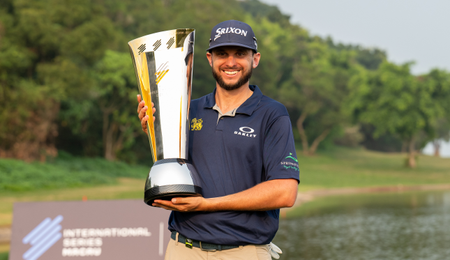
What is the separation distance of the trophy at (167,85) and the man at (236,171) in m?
0.11

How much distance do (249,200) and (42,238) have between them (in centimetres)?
497

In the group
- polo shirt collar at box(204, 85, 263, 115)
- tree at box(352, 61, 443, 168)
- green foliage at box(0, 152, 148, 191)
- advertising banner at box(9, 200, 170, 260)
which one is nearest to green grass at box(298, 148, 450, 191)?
tree at box(352, 61, 443, 168)

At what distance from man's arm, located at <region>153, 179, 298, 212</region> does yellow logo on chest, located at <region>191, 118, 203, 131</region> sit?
0.44 m

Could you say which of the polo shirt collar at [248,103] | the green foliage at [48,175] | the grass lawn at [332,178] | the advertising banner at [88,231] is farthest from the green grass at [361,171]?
the polo shirt collar at [248,103]

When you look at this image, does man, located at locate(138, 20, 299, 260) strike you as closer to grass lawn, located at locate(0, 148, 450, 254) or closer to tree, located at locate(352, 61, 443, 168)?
grass lawn, located at locate(0, 148, 450, 254)

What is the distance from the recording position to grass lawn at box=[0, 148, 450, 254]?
808 inches

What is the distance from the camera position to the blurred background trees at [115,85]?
28.6 meters

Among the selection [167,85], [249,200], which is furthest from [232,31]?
[249,200]

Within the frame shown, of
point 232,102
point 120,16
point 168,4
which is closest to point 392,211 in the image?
point 232,102

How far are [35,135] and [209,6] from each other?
96.4 ft

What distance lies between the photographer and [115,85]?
35469 mm

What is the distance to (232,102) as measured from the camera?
2.86m

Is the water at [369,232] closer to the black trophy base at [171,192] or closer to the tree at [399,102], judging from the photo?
the black trophy base at [171,192]

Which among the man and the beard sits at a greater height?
the beard
